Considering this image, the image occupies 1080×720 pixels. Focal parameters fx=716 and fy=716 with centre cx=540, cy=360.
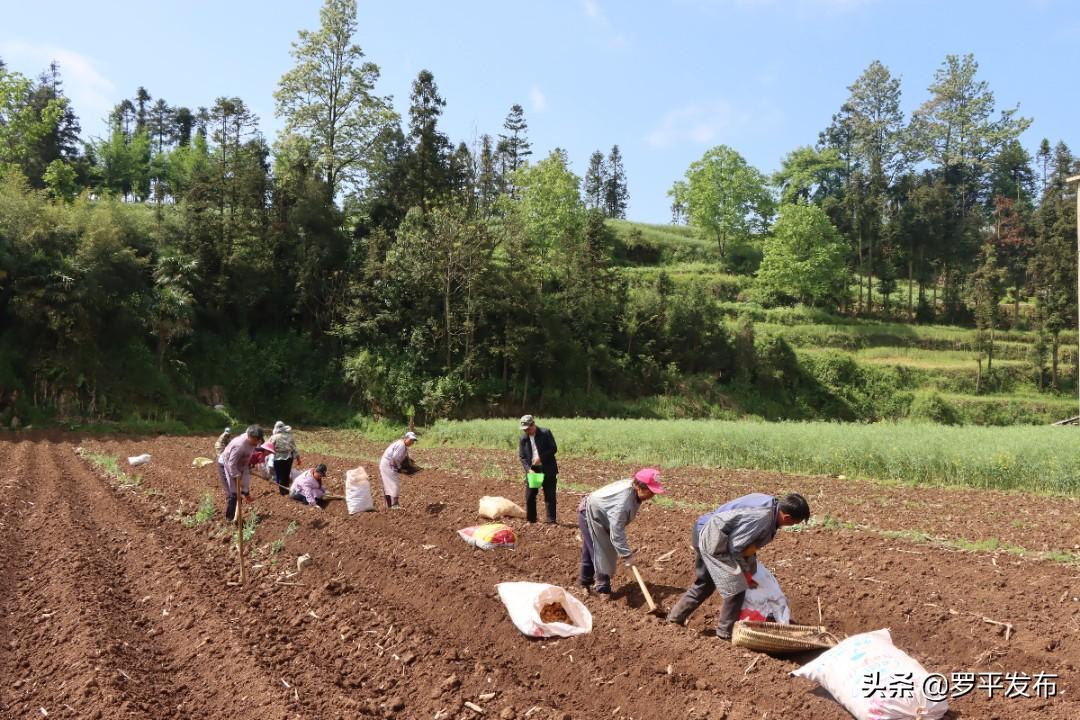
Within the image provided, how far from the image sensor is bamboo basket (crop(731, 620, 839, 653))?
5.54 metres

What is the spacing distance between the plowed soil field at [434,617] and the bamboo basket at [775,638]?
0.10m

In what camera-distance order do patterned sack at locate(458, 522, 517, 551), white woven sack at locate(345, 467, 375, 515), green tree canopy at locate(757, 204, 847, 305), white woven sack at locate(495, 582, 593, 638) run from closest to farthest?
white woven sack at locate(495, 582, 593, 638) < patterned sack at locate(458, 522, 517, 551) < white woven sack at locate(345, 467, 375, 515) < green tree canopy at locate(757, 204, 847, 305)

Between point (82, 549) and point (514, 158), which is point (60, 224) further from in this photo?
point (514, 158)

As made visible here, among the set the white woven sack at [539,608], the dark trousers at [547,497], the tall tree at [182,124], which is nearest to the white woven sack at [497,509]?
the dark trousers at [547,497]

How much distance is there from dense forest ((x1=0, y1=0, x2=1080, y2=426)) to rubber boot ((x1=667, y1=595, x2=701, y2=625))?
2304 centimetres

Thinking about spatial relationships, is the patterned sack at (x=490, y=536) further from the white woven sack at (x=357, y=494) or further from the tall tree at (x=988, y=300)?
the tall tree at (x=988, y=300)

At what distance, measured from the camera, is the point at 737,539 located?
5633mm

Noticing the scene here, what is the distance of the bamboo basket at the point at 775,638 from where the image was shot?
18.2ft

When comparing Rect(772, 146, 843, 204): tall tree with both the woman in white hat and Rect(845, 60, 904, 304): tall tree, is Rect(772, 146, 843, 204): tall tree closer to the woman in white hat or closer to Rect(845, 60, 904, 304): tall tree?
Rect(845, 60, 904, 304): tall tree

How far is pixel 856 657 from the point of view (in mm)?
4758

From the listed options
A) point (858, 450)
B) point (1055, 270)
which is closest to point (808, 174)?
point (1055, 270)

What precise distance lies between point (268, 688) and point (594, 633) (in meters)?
2.61

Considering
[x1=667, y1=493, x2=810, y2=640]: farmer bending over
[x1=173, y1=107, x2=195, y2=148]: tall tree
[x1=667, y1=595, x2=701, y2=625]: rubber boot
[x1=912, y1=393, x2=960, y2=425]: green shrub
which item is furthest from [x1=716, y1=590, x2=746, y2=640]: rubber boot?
[x1=173, y1=107, x2=195, y2=148]: tall tree

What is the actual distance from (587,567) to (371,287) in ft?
81.8
